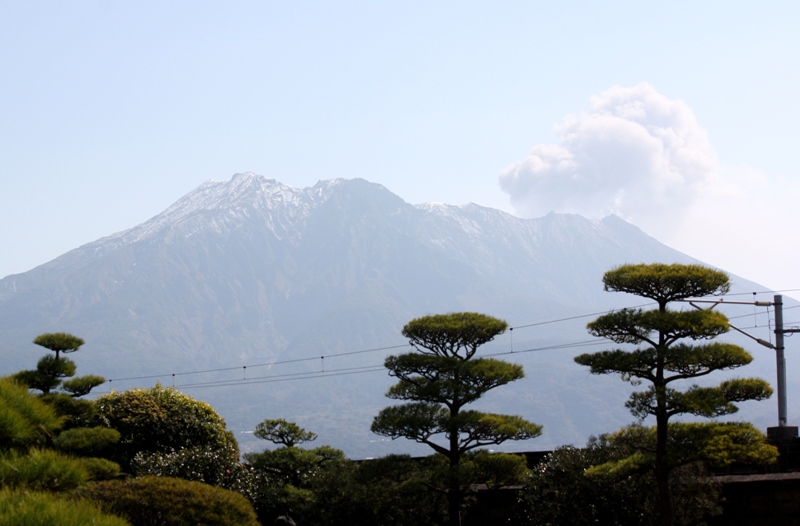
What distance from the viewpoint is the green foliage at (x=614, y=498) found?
57.0 ft

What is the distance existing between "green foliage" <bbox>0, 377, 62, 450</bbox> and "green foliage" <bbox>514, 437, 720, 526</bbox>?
11.1 metres

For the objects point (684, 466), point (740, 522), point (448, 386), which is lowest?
Result: point (740, 522)

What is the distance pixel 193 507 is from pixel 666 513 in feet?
29.0

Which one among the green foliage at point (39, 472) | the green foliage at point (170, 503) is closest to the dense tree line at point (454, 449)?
the green foliage at point (170, 503)

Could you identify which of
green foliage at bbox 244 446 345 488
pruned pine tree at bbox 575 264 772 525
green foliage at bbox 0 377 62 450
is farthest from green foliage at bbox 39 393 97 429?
pruned pine tree at bbox 575 264 772 525

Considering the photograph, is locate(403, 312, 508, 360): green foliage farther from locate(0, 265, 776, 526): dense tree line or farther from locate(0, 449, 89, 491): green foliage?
locate(0, 449, 89, 491): green foliage

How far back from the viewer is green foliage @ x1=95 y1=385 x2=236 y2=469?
23859 mm

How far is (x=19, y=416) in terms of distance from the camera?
906cm

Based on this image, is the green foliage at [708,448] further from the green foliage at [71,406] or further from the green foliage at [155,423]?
the green foliage at [71,406]

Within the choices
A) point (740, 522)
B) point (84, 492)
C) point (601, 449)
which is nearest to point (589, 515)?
point (601, 449)

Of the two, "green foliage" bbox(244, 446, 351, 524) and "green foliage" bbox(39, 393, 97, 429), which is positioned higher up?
"green foliage" bbox(39, 393, 97, 429)

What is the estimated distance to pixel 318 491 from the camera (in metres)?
20.5

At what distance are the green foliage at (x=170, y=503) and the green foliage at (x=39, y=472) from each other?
12.2ft

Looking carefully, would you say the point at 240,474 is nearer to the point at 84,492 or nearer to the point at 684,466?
the point at 84,492
